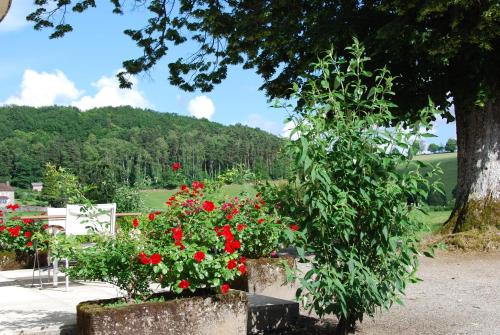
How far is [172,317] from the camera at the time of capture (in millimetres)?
4531

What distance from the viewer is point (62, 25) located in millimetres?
16250

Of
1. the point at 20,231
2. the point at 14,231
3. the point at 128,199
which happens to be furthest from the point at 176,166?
the point at 128,199

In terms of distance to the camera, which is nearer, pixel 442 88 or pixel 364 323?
pixel 364 323

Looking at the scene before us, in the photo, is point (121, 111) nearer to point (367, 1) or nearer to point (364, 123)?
point (367, 1)

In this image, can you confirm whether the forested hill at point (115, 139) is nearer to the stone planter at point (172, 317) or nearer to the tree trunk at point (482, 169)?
the tree trunk at point (482, 169)

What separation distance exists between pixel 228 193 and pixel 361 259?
4.67 feet

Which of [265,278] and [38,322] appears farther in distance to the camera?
[265,278]

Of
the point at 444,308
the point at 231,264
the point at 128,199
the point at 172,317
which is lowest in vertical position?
the point at 444,308

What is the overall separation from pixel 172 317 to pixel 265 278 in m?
2.34

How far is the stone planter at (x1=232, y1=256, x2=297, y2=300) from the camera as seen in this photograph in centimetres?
668

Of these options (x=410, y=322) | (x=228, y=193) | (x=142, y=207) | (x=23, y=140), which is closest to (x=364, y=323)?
(x=410, y=322)

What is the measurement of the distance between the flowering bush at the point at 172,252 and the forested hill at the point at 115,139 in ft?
169

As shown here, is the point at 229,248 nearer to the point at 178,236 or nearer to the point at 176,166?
the point at 178,236

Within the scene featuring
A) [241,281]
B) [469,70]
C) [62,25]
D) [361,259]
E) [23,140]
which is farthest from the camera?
[23,140]
